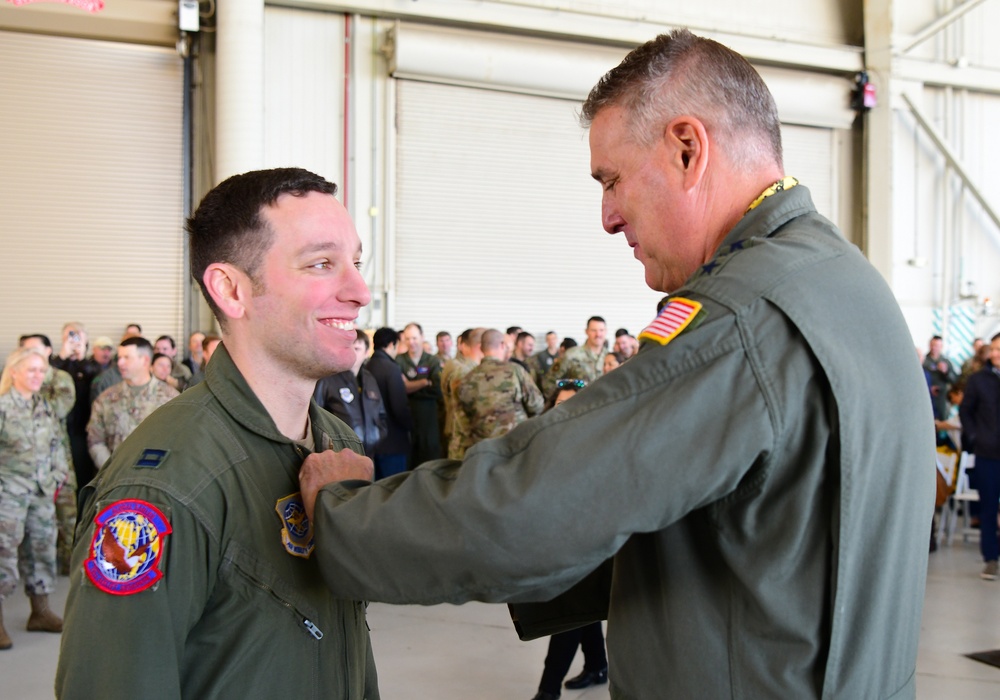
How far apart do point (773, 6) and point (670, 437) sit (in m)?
12.9

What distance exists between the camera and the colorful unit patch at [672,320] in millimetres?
1064

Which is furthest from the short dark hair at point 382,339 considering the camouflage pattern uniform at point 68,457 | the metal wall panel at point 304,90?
the metal wall panel at point 304,90

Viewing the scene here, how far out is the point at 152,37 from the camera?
10.0 metres

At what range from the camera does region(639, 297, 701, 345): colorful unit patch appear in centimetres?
106

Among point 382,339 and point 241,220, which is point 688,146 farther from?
A: point 382,339

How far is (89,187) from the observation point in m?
10.0

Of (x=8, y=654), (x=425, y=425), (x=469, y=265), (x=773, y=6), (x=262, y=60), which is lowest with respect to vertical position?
(x=8, y=654)

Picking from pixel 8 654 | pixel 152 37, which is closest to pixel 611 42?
pixel 152 37

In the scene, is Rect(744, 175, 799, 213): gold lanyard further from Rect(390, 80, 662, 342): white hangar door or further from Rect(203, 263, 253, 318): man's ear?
Rect(390, 80, 662, 342): white hangar door

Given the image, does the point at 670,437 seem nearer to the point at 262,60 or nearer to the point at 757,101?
the point at 757,101

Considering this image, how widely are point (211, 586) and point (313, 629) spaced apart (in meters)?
0.19

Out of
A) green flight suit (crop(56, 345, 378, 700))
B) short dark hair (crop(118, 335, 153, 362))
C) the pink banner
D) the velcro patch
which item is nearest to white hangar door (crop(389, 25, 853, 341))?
the pink banner

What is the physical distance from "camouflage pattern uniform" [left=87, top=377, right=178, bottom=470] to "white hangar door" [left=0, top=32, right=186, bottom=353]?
14.3 ft

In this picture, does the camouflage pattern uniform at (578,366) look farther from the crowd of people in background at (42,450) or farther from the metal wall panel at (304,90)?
the metal wall panel at (304,90)
